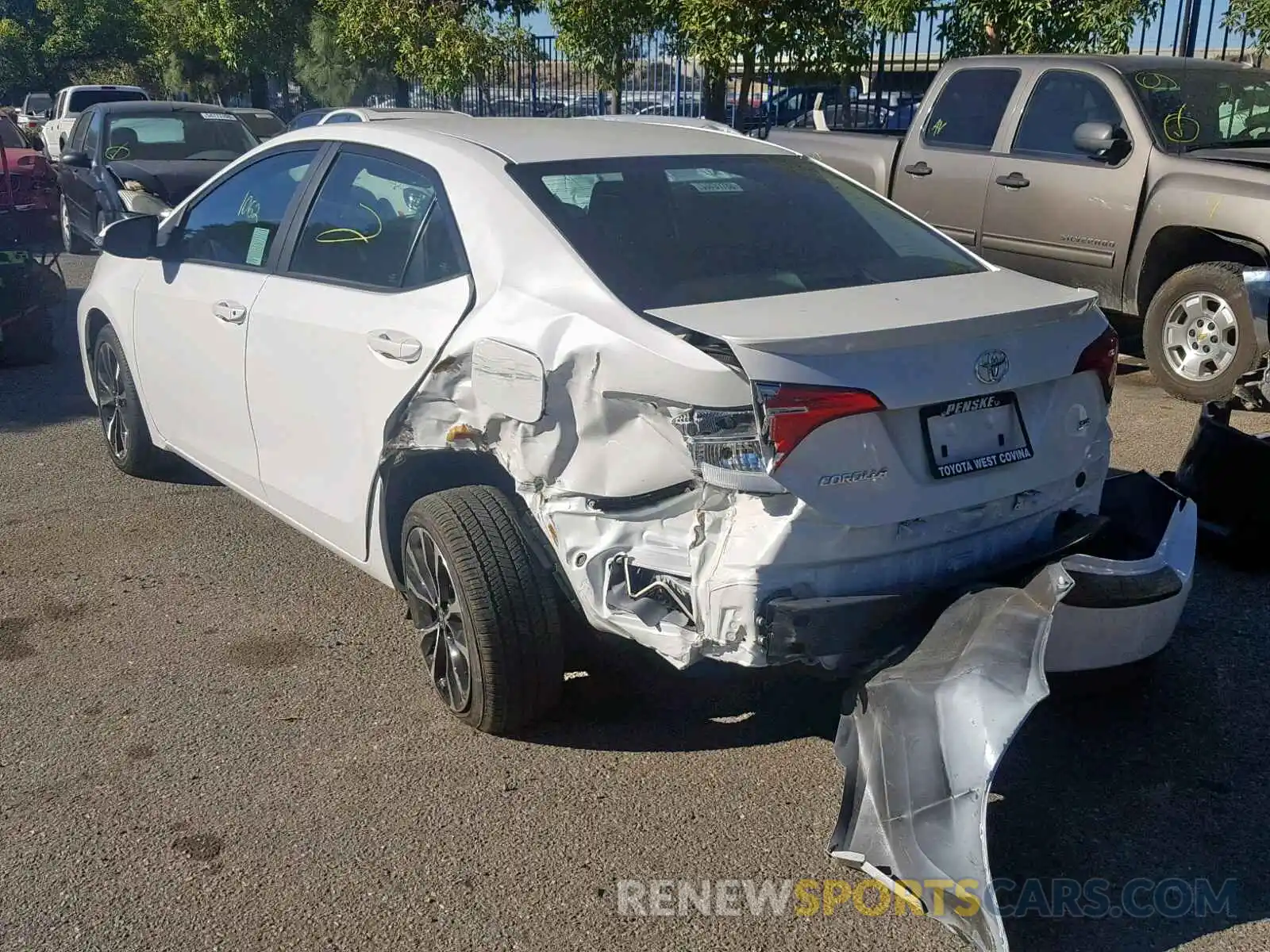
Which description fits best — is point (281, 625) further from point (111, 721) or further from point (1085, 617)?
point (1085, 617)

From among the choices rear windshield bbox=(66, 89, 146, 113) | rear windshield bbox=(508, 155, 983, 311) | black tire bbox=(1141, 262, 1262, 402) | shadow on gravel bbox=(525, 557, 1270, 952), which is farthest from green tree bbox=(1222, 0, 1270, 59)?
rear windshield bbox=(66, 89, 146, 113)

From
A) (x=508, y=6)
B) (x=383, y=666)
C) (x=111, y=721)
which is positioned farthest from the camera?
(x=508, y=6)

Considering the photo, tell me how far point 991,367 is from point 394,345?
1.70m

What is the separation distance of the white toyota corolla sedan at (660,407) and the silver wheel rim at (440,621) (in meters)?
0.01

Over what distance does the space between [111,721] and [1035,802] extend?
8.80 ft

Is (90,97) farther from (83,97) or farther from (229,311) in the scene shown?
(229,311)

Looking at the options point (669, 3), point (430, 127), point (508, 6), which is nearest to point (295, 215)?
point (430, 127)

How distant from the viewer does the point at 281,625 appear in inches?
177

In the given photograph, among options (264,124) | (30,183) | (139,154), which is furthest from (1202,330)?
(264,124)

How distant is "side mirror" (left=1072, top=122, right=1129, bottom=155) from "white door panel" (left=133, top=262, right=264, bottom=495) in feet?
16.7

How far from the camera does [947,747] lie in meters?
2.88

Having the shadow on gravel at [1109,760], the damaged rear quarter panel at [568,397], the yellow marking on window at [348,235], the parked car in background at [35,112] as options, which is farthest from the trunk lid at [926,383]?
the parked car in background at [35,112]

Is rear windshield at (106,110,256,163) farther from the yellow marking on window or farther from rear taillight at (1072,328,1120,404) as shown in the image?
rear taillight at (1072,328,1120,404)

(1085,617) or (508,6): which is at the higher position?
(508,6)
